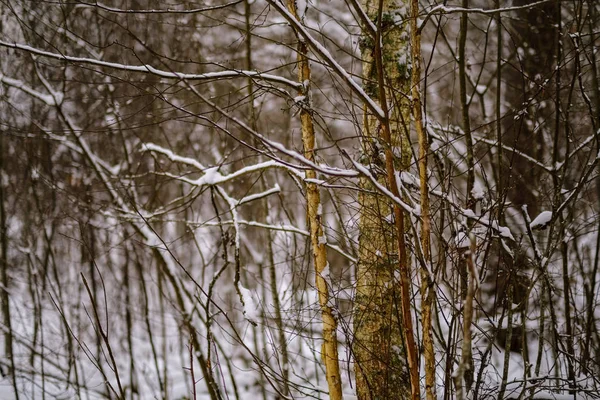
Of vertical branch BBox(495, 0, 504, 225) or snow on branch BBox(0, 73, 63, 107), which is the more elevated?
snow on branch BBox(0, 73, 63, 107)

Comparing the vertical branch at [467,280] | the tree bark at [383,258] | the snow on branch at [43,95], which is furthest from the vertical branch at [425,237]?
the snow on branch at [43,95]

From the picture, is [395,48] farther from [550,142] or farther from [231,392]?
[231,392]

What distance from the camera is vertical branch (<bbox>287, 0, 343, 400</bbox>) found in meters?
2.84

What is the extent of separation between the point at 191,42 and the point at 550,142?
5456mm

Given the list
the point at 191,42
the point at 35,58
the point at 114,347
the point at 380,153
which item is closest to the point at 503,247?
the point at 380,153

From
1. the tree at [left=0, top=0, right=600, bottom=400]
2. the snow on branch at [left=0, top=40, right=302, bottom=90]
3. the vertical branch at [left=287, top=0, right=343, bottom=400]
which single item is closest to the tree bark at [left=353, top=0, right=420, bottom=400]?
the tree at [left=0, top=0, right=600, bottom=400]

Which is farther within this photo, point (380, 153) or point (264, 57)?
point (264, 57)

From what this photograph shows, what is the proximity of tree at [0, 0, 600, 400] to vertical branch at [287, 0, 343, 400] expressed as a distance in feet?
0.05

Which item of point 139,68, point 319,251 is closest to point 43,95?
point 139,68

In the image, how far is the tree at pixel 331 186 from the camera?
236cm

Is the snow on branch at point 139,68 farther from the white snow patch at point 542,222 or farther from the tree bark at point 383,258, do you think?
the white snow patch at point 542,222

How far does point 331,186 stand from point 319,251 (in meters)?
1.04

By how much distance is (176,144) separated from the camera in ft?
26.4

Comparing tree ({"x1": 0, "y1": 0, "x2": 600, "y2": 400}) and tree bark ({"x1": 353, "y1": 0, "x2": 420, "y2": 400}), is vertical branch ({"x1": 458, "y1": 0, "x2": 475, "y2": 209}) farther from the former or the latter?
tree bark ({"x1": 353, "y1": 0, "x2": 420, "y2": 400})
